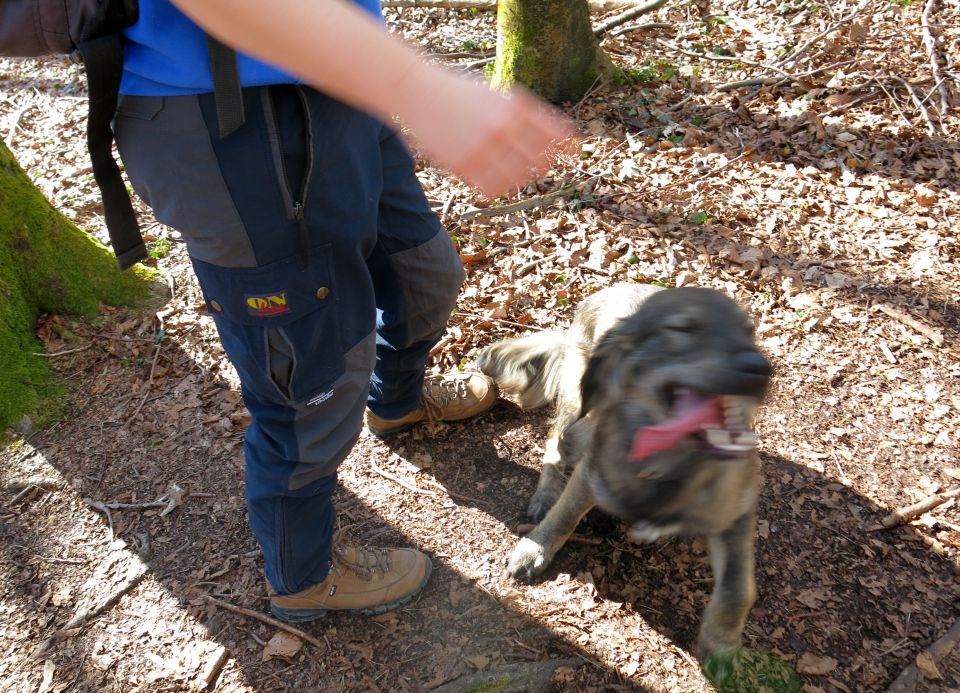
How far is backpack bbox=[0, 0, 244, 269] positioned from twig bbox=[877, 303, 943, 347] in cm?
439

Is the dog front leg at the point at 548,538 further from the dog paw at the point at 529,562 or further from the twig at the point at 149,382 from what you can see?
the twig at the point at 149,382

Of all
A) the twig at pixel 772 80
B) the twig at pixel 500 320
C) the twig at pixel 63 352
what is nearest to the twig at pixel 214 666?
the twig at pixel 63 352

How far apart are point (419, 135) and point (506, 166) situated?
209mm

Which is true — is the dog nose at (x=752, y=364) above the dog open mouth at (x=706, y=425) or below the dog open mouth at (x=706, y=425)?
above

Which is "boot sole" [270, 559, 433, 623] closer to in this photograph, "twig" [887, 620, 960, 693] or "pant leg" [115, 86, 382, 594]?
"pant leg" [115, 86, 382, 594]

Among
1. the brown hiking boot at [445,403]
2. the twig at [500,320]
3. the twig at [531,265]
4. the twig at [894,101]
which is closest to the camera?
the brown hiking boot at [445,403]

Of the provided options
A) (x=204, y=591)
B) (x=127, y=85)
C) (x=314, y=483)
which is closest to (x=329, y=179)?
(x=127, y=85)

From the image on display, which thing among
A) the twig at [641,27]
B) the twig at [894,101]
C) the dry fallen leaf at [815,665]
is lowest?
the dry fallen leaf at [815,665]

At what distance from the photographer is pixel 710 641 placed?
293 centimetres

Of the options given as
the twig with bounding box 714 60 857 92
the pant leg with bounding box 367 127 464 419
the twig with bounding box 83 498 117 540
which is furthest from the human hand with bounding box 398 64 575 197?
the twig with bounding box 714 60 857 92

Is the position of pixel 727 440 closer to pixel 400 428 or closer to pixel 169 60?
pixel 169 60

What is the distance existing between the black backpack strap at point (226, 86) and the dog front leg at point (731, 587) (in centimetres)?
242

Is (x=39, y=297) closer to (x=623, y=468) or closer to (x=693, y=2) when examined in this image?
(x=623, y=468)

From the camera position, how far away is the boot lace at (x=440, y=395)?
4.02 meters
